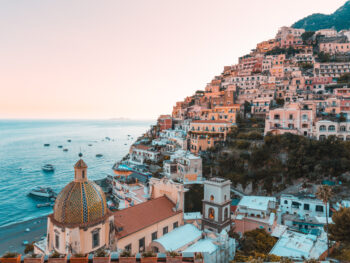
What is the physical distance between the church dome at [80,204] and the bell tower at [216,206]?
551 inches

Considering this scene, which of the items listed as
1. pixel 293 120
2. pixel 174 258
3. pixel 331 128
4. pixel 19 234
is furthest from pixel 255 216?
pixel 19 234

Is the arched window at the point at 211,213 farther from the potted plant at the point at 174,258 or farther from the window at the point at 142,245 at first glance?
the potted plant at the point at 174,258

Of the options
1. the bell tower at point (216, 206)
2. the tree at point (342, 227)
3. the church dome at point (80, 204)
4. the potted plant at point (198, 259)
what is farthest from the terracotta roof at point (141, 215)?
the tree at point (342, 227)

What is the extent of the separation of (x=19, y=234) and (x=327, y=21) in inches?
7343

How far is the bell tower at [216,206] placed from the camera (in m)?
25.8

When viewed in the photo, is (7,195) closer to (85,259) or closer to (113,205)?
(113,205)

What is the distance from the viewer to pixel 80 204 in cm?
1571

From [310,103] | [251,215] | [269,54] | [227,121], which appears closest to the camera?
[251,215]

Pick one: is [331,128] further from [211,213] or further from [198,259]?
[198,259]

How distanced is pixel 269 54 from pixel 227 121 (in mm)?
49465

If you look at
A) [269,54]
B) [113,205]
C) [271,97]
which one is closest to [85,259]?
[113,205]

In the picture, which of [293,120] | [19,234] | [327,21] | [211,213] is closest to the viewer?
[211,213]

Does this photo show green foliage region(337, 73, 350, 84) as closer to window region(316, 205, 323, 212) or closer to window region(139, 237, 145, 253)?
window region(316, 205, 323, 212)

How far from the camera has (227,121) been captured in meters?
56.1
